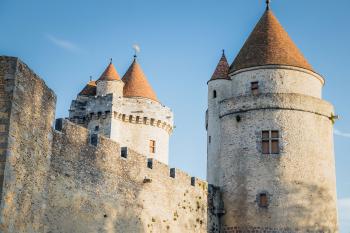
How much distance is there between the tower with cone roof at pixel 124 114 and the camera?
33750 mm

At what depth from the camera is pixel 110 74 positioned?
113 feet

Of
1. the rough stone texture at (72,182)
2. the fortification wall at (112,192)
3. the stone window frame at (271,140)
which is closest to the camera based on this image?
the rough stone texture at (72,182)

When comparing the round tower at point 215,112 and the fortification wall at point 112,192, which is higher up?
the round tower at point 215,112

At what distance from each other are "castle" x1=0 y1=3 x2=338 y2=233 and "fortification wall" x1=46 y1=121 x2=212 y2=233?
1.5 inches

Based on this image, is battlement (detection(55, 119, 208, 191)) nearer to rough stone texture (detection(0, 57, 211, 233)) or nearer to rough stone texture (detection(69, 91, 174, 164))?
rough stone texture (detection(0, 57, 211, 233))

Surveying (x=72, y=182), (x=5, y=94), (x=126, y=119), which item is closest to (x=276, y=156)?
(x=126, y=119)

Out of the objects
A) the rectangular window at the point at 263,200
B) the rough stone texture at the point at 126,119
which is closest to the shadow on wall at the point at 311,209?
the rectangular window at the point at 263,200

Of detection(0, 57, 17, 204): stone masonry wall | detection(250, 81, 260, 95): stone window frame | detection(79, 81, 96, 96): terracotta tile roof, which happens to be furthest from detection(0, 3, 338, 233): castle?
detection(79, 81, 96, 96): terracotta tile roof

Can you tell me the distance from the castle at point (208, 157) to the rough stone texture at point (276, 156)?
44mm

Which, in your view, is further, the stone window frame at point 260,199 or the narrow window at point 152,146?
the narrow window at point 152,146

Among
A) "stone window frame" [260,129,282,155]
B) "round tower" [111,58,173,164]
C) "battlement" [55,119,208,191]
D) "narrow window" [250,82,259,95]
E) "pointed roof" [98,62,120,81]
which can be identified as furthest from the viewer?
"pointed roof" [98,62,120,81]

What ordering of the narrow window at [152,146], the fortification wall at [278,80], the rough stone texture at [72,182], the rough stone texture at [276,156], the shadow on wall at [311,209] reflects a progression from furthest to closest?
1. the narrow window at [152,146]
2. the fortification wall at [278,80]
3. the rough stone texture at [276,156]
4. the shadow on wall at [311,209]
5. the rough stone texture at [72,182]

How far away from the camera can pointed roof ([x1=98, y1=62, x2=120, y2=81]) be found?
112ft

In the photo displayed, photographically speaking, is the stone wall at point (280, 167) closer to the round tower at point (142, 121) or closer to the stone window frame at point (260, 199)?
the stone window frame at point (260, 199)
